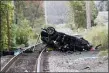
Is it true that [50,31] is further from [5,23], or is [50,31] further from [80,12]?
[80,12]

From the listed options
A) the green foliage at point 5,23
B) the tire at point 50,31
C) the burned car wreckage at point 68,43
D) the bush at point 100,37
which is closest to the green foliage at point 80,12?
the bush at point 100,37

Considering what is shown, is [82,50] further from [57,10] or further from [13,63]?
[57,10]

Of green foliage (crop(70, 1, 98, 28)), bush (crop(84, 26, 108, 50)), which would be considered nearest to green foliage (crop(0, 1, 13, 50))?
bush (crop(84, 26, 108, 50))

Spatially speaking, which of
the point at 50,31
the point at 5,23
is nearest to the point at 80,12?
the point at 50,31

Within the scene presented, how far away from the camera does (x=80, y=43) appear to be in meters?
19.7

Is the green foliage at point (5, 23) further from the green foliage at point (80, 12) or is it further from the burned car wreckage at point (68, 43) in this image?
the green foliage at point (80, 12)

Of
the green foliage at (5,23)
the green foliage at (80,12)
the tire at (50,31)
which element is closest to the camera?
the green foliage at (5,23)

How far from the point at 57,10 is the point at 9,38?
219ft

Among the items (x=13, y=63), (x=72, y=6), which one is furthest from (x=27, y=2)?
(x=13, y=63)

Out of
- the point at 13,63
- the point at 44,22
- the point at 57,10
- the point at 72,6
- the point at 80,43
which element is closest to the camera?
the point at 13,63

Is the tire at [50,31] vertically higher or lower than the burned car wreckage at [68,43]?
higher

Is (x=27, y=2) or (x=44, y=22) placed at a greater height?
(x=27, y=2)

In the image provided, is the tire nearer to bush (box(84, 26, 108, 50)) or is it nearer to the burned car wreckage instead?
the burned car wreckage

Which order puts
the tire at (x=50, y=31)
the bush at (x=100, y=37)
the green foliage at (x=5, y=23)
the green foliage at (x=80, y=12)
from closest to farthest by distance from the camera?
1. the bush at (x=100, y=37)
2. the green foliage at (x=5, y=23)
3. the tire at (x=50, y=31)
4. the green foliage at (x=80, y=12)
